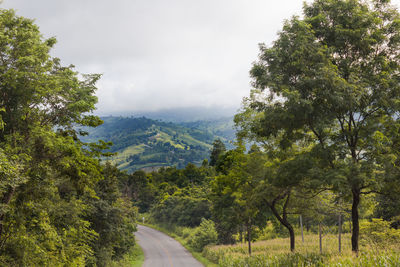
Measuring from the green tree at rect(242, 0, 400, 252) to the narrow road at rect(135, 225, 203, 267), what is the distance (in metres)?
21.1

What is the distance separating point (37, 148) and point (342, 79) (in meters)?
14.0

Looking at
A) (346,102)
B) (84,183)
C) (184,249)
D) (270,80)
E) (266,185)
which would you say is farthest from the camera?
(184,249)

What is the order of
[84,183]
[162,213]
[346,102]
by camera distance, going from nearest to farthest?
[346,102], [84,183], [162,213]

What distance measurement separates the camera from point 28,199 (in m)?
14.0

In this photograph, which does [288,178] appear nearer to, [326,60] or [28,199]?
[326,60]

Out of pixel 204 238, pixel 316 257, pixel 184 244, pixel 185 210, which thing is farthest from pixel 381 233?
pixel 185 210

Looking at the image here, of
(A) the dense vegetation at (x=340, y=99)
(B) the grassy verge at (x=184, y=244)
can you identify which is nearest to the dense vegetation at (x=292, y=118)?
(A) the dense vegetation at (x=340, y=99)

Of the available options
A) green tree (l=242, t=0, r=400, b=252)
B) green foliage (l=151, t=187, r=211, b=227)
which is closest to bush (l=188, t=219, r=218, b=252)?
green foliage (l=151, t=187, r=211, b=227)

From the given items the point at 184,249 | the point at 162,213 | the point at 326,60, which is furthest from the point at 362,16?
the point at 162,213

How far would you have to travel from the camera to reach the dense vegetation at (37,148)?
12180 millimetres

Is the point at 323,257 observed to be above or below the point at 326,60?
below

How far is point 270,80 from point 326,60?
254cm

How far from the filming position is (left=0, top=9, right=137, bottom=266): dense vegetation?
1218 centimetres

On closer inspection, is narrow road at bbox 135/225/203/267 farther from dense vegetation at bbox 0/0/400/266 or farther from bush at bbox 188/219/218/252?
dense vegetation at bbox 0/0/400/266
